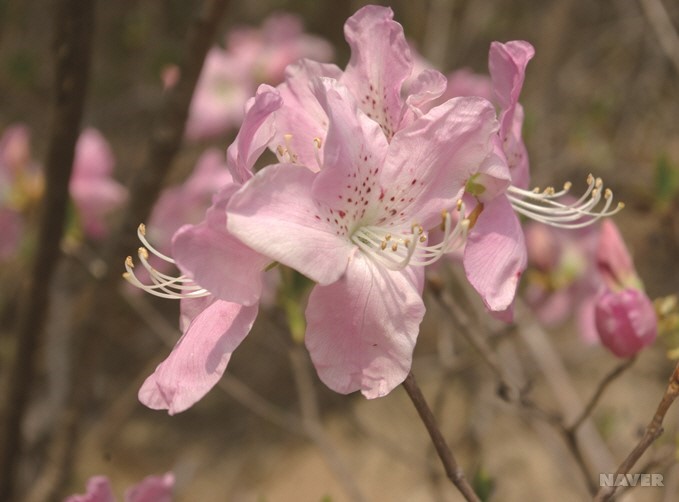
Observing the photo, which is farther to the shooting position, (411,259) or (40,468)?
(40,468)

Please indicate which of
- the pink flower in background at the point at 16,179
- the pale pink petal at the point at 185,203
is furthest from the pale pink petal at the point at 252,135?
the pink flower in background at the point at 16,179

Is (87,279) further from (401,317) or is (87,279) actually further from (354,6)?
(401,317)

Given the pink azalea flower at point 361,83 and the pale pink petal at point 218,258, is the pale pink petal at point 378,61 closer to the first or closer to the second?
the pink azalea flower at point 361,83

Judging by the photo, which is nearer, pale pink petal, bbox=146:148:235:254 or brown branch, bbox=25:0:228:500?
brown branch, bbox=25:0:228:500

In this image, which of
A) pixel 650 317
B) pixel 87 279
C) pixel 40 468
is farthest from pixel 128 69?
pixel 650 317

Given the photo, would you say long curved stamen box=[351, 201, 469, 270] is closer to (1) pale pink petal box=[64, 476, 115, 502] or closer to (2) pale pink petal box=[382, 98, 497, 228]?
(2) pale pink petal box=[382, 98, 497, 228]

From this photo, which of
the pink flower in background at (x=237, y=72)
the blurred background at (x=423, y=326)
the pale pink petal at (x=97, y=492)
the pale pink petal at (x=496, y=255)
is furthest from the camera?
the blurred background at (x=423, y=326)

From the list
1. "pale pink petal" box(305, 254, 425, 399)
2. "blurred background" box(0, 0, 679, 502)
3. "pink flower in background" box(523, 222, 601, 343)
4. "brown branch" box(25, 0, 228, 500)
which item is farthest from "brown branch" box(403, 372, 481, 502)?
"blurred background" box(0, 0, 679, 502)
